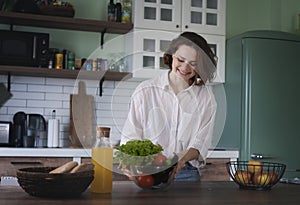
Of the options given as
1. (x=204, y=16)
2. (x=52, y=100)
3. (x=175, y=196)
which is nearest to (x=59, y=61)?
(x=52, y=100)

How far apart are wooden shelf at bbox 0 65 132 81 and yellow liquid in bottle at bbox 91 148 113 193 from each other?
6.51 ft

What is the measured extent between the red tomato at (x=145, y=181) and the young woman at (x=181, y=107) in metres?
0.47

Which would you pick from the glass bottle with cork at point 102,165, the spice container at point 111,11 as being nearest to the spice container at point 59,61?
the spice container at point 111,11

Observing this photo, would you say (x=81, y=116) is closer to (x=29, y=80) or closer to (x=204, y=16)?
(x=29, y=80)

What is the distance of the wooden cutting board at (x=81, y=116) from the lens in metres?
3.61

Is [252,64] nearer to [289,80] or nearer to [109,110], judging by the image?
[289,80]

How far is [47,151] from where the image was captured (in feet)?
10.3

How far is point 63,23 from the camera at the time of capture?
3.57 metres

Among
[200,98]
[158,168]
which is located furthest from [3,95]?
[158,168]

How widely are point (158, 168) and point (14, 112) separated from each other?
2341mm

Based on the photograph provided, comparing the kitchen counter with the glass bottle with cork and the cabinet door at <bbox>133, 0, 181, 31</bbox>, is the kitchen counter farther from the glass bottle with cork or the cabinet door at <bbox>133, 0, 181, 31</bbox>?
the glass bottle with cork

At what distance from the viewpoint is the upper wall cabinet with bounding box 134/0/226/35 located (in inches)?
144

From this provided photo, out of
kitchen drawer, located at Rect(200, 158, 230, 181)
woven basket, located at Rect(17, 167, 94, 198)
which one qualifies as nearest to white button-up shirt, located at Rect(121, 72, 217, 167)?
woven basket, located at Rect(17, 167, 94, 198)

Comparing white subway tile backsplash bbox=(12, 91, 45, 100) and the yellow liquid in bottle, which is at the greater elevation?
white subway tile backsplash bbox=(12, 91, 45, 100)
